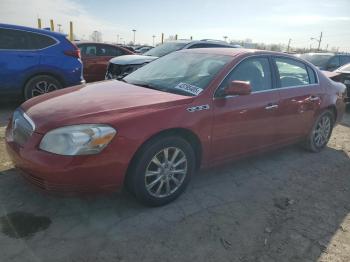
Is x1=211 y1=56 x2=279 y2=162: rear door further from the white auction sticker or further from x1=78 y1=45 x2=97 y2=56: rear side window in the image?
x1=78 y1=45 x2=97 y2=56: rear side window

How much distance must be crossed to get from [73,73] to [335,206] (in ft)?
18.2

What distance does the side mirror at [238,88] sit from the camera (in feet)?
12.0

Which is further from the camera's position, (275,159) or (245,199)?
(275,159)

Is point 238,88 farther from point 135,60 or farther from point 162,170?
point 135,60

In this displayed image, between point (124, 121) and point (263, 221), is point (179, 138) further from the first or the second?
point (263, 221)

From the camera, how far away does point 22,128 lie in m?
3.25

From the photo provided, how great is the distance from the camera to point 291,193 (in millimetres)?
4062

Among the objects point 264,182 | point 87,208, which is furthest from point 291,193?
point 87,208

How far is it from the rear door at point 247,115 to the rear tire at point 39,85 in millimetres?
4378

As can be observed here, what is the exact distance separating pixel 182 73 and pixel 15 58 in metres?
4.04

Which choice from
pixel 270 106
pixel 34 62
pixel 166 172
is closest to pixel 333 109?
pixel 270 106

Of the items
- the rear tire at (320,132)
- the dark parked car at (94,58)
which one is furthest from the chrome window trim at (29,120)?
the dark parked car at (94,58)

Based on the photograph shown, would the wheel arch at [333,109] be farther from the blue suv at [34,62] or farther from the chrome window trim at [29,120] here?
the blue suv at [34,62]

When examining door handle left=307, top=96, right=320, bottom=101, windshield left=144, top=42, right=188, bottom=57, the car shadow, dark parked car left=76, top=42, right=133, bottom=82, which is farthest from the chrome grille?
dark parked car left=76, top=42, right=133, bottom=82
